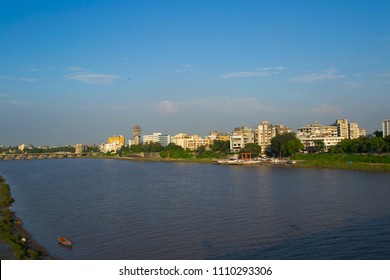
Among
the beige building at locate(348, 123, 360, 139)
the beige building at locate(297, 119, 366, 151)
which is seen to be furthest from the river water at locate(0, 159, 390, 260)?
the beige building at locate(348, 123, 360, 139)

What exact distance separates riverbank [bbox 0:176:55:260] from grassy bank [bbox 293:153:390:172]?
14.5 m

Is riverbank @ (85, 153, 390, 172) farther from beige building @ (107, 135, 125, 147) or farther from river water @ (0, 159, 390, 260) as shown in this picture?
beige building @ (107, 135, 125, 147)

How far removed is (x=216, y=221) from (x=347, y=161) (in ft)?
50.4

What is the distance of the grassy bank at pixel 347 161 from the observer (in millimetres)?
18025

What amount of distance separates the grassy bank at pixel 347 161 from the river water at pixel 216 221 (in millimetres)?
5788

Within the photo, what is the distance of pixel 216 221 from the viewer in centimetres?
769

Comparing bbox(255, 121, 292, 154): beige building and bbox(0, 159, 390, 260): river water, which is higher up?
bbox(255, 121, 292, 154): beige building

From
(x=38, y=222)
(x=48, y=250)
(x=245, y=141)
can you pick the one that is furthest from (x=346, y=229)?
(x=245, y=141)

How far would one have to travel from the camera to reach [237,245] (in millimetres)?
5996

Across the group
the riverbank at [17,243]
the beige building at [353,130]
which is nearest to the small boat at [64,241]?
the riverbank at [17,243]

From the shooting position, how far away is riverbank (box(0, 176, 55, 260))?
18.0ft

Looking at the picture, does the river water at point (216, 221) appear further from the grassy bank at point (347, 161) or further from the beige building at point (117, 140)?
the beige building at point (117, 140)

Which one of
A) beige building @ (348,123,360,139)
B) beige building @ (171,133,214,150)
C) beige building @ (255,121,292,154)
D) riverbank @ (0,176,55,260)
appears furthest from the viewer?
beige building @ (171,133,214,150)

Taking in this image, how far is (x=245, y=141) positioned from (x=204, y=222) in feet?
93.6
